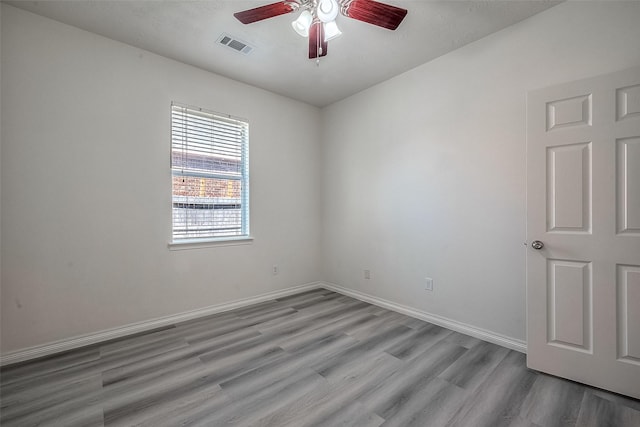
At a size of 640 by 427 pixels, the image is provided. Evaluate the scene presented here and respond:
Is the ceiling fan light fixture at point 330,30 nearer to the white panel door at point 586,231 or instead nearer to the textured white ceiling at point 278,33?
the textured white ceiling at point 278,33

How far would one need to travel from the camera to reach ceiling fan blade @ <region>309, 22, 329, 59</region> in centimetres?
194

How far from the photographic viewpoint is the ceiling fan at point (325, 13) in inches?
65.8

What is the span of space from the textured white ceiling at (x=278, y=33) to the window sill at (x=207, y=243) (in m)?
1.95

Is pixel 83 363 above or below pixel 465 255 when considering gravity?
below

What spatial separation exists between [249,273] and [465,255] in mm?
2503

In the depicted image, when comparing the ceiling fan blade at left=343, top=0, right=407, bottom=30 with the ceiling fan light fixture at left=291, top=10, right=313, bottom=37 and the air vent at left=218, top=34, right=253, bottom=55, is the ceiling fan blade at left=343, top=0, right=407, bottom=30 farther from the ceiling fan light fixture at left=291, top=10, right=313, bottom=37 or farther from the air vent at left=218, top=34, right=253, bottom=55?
the air vent at left=218, top=34, right=253, bottom=55

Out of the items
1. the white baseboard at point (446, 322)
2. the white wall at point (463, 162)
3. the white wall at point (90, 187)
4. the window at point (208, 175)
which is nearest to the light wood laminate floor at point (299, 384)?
the white baseboard at point (446, 322)

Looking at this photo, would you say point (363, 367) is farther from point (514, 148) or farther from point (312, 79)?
point (312, 79)

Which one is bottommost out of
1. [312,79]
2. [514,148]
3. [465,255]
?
[465,255]

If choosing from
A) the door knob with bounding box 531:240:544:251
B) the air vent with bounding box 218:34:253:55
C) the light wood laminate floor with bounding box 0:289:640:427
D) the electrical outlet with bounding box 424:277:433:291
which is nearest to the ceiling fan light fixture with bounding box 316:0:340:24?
the air vent with bounding box 218:34:253:55

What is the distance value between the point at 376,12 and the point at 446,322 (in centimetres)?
279

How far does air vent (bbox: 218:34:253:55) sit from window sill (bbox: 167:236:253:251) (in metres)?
2.05

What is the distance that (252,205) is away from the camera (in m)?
3.55

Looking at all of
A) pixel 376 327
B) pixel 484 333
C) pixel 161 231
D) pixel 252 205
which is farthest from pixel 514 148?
pixel 161 231
